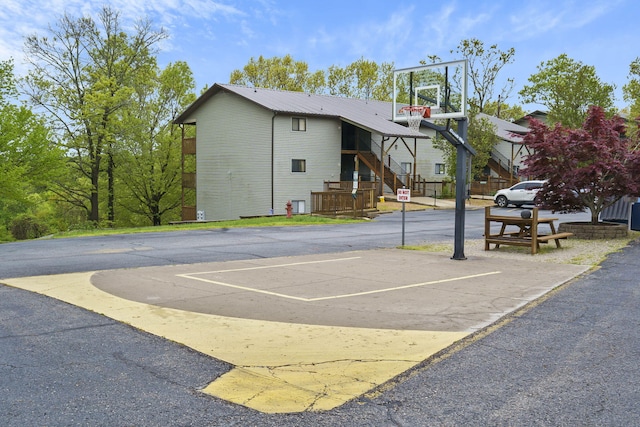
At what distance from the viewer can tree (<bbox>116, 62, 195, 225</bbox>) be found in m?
46.3

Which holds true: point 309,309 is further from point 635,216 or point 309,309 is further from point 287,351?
point 635,216

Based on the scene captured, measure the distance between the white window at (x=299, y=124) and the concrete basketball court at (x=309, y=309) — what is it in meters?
24.9

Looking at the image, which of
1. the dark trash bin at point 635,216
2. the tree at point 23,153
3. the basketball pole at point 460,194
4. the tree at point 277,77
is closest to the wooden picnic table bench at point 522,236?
the basketball pole at point 460,194

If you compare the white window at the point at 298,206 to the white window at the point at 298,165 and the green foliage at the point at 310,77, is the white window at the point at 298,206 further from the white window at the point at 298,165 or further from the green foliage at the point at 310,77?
the green foliage at the point at 310,77

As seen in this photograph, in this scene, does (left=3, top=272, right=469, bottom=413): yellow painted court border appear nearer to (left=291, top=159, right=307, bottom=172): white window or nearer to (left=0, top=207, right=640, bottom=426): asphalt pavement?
(left=0, top=207, right=640, bottom=426): asphalt pavement

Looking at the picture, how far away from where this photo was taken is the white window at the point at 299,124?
38.1 metres

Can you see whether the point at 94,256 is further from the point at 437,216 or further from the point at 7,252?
the point at 437,216

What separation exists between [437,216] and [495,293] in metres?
21.9

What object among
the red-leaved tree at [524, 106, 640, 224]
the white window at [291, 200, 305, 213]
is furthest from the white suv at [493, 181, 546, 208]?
the red-leaved tree at [524, 106, 640, 224]

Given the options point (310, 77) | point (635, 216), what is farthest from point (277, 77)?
point (635, 216)

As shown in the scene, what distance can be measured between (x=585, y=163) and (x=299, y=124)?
72.9 feet

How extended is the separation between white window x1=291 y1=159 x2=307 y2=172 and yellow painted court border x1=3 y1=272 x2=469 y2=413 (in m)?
29.7

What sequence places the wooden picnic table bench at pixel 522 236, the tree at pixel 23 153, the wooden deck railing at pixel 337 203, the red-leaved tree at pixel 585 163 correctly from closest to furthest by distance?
1. the wooden picnic table bench at pixel 522 236
2. the red-leaved tree at pixel 585 163
3. the wooden deck railing at pixel 337 203
4. the tree at pixel 23 153

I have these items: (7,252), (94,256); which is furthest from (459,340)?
(7,252)
